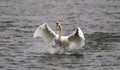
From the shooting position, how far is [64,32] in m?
29.4

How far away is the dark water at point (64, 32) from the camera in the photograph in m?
21.9

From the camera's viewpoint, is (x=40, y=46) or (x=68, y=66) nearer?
(x=68, y=66)

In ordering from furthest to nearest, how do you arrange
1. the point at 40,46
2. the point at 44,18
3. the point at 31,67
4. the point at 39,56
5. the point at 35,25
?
the point at 44,18 < the point at 35,25 < the point at 40,46 < the point at 39,56 < the point at 31,67

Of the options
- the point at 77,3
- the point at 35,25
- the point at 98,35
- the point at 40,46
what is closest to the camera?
the point at 40,46

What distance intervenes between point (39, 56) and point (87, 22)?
9.70 m

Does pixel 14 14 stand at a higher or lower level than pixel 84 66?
higher

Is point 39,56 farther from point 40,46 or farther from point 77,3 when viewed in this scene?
point 77,3

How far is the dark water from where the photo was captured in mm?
21884

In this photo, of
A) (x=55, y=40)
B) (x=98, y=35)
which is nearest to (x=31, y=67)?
(x=55, y=40)

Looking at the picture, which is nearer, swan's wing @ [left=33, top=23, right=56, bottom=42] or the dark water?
the dark water

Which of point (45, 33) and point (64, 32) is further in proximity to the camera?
point (64, 32)

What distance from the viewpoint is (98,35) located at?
28188 mm

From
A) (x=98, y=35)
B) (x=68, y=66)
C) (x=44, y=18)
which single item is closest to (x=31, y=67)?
(x=68, y=66)

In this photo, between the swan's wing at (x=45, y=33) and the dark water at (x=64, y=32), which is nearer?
the dark water at (x=64, y=32)
